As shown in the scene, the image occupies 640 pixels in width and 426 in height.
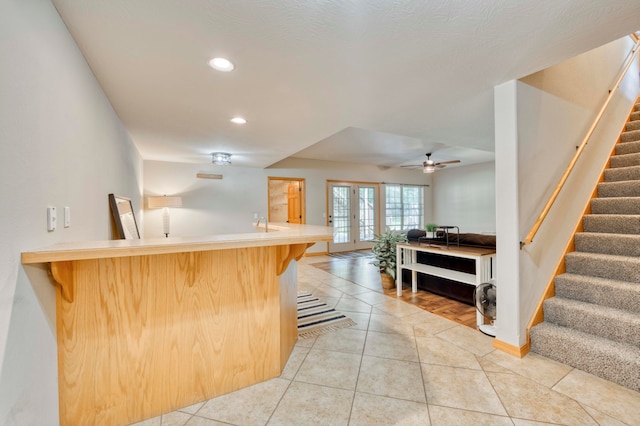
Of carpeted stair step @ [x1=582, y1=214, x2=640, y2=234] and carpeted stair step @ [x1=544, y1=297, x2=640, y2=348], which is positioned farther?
carpeted stair step @ [x1=582, y1=214, x2=640, y2=234]

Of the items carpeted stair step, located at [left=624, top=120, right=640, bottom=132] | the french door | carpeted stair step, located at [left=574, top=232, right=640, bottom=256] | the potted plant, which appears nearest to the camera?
carpeted stair step, located at [left=574, top=232, right=640, bottom=256]

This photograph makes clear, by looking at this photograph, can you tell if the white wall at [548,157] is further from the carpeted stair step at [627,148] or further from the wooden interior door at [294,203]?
the wooden interior door at [294,203]

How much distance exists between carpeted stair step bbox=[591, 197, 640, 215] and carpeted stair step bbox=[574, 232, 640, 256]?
365mm

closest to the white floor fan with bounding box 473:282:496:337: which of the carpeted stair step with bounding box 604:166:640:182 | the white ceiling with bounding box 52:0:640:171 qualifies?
the white ceiling with bounding box 52:0:640:171

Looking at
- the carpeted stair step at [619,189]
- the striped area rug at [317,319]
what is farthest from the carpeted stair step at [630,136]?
the striped area rug at [317,319]

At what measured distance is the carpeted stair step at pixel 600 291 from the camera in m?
2.01

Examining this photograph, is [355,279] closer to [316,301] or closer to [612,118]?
[316,301]

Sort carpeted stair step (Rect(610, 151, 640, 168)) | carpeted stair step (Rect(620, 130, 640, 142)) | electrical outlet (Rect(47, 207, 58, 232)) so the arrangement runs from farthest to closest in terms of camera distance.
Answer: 1. carpeted stair step (Rect(620, 130, 640, 142))
2. carpeted stair step (Rect(610, 151, 640, 168))
3. electrical outlet (Rect(47, 207, 58, 232))

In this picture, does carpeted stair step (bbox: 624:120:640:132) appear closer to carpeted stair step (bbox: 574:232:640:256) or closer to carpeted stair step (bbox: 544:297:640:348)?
carpeted stair step (bbox: 574:232:640:256)

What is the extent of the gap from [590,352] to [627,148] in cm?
302

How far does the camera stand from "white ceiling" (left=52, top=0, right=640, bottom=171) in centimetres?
134

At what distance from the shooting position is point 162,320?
154 cm

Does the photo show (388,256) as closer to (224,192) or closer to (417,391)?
(417,391)

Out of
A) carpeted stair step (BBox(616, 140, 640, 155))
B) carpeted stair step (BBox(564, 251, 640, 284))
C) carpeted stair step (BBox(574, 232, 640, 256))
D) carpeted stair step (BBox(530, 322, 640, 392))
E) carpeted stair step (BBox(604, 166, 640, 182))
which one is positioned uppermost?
carpeted stair step (BBox(616, 140, 640, 155))
